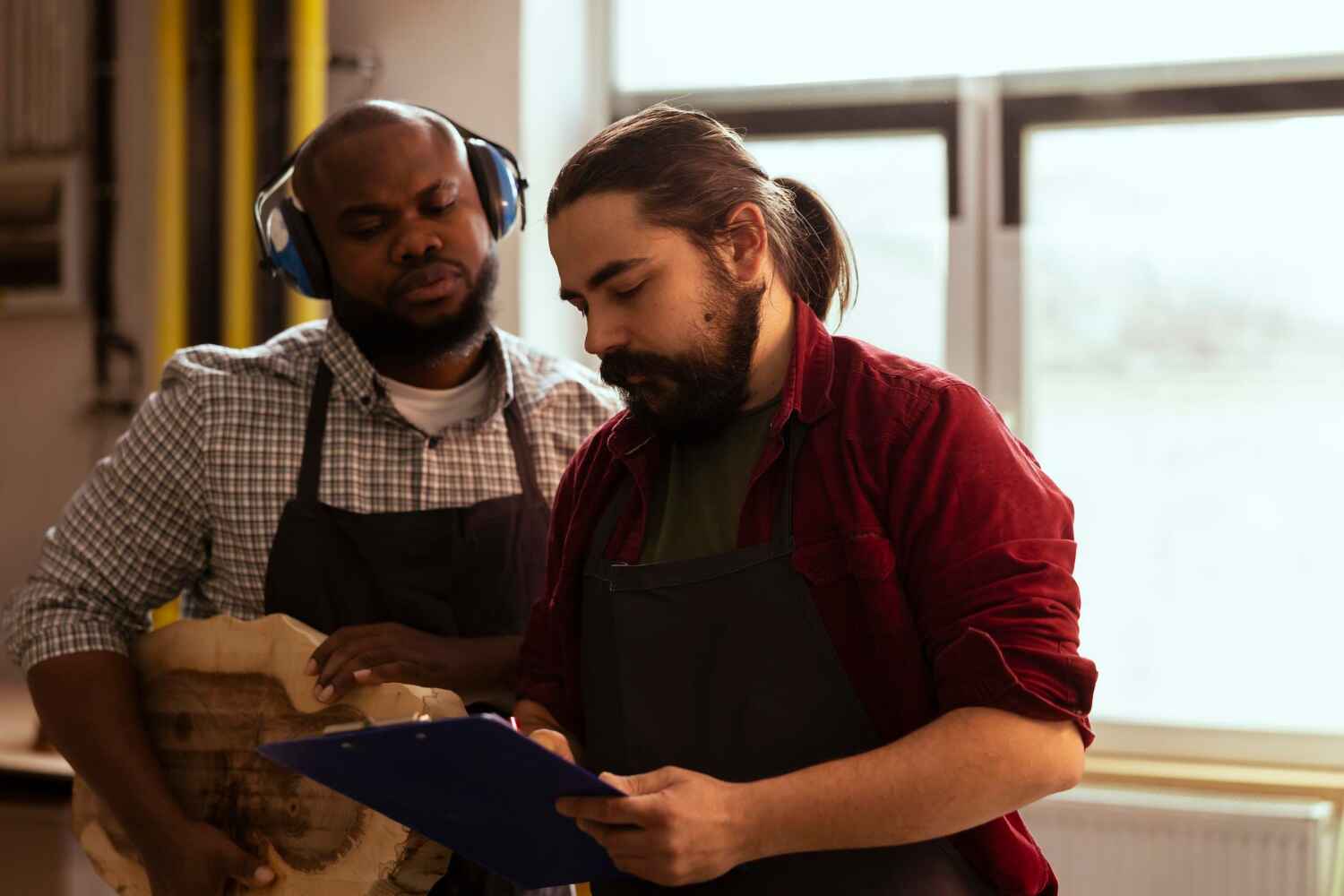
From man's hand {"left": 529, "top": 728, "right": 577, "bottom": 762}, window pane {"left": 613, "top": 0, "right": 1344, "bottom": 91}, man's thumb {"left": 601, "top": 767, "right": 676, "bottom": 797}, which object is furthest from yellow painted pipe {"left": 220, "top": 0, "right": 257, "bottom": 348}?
man's thumb {"left": 601, "top": 767, "right": 676, "bottom": 797}

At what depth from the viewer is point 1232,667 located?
332 centimetres

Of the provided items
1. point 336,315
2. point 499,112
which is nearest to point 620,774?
point 336,315

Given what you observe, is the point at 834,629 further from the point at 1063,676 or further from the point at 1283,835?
the point at 1283,835

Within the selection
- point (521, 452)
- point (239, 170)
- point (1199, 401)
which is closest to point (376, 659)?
point (521, 452)

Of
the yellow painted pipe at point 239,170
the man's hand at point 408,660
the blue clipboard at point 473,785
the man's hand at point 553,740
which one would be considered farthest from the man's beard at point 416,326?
the yellow painted pipe at point 239,170

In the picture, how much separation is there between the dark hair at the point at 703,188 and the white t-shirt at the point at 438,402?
0.61 metres

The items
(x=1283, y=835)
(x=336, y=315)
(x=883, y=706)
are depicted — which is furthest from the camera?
(x=1283, y=835)

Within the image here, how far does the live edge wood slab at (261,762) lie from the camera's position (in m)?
1.77

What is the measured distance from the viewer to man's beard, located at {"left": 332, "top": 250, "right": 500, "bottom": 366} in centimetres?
212

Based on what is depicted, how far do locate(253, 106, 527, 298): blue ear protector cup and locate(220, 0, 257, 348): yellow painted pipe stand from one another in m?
1.32

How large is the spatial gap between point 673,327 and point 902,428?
0.27 meters

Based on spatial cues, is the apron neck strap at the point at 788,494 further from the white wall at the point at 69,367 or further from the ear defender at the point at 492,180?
the white wall at the point at 69,367

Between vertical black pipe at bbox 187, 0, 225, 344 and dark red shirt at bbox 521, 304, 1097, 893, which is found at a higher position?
vertical black pipe at bbox 187, 0, 225, 344

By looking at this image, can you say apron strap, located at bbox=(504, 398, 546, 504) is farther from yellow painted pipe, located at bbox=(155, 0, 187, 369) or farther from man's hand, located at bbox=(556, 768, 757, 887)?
yellow painted pipe, located at bbox=(155, 0, 187, 369)
